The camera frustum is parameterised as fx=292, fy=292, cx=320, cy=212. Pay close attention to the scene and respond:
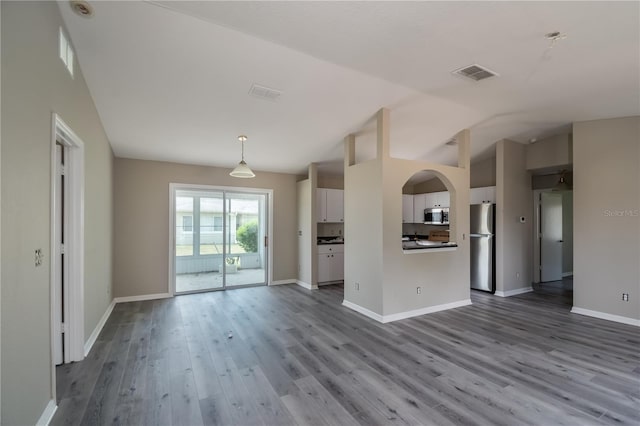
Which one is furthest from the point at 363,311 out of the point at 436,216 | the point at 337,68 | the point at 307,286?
the point at 436,216

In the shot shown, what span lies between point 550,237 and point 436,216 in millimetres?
2713

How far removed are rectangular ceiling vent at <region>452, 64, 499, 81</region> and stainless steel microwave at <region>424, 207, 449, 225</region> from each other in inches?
152

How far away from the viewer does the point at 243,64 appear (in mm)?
3096

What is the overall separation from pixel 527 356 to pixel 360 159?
4192mm

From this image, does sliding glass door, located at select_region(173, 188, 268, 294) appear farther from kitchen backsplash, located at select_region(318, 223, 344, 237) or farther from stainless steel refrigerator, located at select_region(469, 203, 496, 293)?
stainless steel refrigerator, located at select_region(469, 203, 496, 293)

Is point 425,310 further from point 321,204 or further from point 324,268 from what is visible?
point 321,204

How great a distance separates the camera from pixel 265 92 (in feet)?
11.8

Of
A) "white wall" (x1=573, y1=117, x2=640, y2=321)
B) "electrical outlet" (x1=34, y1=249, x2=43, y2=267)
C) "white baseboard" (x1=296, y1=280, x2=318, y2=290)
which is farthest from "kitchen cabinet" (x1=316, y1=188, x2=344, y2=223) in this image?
"electrical outlet" (x1=34, y1=249, x2=43, y2=267)

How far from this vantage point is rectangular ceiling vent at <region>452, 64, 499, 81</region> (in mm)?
3276

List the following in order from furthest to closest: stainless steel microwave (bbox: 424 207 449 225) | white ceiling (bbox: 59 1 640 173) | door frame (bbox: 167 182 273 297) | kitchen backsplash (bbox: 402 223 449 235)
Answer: kitchen backsplash (bbox: 402 223 449 235), stainless steel microwave (bbox: 424 207 449 225), door frame (bbox: 167 182 273 297), white ceiling (bbox: 59 1 640 173)

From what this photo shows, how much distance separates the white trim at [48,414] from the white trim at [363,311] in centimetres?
348

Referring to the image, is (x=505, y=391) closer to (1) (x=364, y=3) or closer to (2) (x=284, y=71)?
(1) (x=364, y=3)

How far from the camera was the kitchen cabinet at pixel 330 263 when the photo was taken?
6.46 m

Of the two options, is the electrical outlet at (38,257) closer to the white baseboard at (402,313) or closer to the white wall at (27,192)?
the white wall at (27,192)
